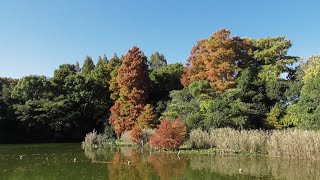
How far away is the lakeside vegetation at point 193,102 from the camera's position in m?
27.4

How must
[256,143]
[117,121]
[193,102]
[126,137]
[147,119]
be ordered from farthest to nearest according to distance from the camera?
[117,121] → [147,119] → [126,137] → [193,102] → [256,143]

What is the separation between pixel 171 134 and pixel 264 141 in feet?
20.4

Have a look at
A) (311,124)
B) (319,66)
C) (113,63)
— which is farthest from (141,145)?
(113,63)

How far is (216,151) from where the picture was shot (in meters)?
26.4

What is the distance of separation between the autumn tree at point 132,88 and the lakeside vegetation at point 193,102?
0.32 ft

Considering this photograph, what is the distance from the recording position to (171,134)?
91.6ft

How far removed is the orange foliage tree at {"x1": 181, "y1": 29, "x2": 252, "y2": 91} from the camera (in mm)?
35469

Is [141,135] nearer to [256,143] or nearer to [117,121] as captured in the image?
[117,121]

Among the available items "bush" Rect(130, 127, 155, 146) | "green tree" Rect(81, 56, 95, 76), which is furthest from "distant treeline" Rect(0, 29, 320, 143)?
"green tree" Rect(81, 56, 95, 76)

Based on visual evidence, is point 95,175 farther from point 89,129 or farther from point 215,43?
point 89,129

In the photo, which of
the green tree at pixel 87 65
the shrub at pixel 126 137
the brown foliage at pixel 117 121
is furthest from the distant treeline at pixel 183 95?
the green tree at pixel 87 65

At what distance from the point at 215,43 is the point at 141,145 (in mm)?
11062

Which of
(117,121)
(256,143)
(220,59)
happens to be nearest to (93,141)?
(117,121)

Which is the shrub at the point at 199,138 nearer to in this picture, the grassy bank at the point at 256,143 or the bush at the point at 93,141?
the grassy bank at the point at 256,143
